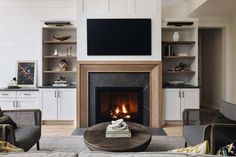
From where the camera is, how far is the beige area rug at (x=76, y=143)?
13.2 ft

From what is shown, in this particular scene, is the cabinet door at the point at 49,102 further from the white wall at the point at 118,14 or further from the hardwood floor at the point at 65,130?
the white wall at the point at 118,14

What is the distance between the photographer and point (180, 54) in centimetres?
608

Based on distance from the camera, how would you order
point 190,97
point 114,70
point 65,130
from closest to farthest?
point 65,130, point 114,70, point 190,97

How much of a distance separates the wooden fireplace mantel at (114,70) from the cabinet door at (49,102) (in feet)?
1.91

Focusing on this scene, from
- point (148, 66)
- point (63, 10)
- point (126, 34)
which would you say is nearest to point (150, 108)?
point (148, 66)

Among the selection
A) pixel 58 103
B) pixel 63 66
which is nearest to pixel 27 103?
pixel 58 103

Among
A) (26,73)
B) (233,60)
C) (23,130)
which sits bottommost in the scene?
(23,130)

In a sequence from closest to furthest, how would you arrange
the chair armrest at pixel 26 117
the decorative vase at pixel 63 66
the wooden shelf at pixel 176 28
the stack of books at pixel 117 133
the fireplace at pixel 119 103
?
the stack of books at pixel 117 133 < the chair armrest at pixel 26 117 < the fireplace at pixel 119 103 < the wooden shelf at pixel 176 28 < the decorative vase at pixel 63 66

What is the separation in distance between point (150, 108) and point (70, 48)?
94.6 inches

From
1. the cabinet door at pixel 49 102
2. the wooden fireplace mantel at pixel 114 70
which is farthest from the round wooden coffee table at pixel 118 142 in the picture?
the cabinet door at pixel 49 102

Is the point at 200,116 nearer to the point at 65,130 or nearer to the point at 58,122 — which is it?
Result: the point at 65,130

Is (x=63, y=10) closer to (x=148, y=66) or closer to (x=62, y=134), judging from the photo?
(x=148, y=66)

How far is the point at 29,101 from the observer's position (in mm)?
5680

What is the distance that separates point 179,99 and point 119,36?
6.22 ft
